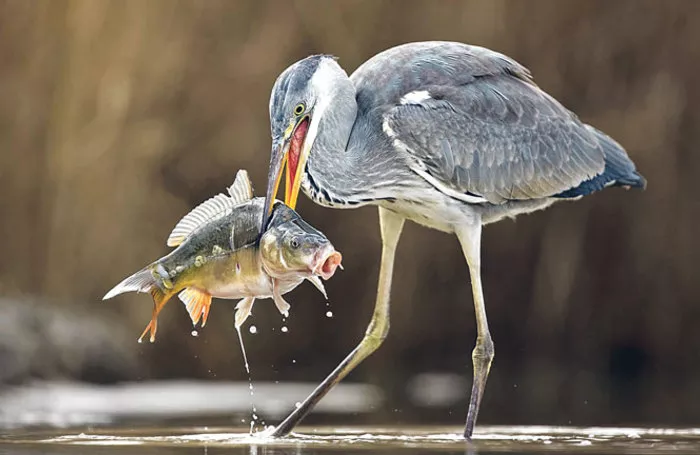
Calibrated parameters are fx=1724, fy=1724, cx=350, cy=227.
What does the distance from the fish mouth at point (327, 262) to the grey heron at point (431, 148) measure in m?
0.87

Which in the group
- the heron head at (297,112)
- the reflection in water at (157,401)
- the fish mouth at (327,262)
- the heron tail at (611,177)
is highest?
the heron head at (297,112)

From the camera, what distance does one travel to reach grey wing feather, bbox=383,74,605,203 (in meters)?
9.75

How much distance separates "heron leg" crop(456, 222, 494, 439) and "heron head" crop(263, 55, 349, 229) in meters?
1.11

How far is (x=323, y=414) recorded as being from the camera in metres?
11.9

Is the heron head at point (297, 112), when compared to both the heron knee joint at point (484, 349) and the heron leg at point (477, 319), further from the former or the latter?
the heron knee joint at point (484, 349)

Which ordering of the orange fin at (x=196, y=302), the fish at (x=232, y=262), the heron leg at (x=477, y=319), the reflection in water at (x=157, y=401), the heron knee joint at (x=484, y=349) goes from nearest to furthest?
1. the fish at (x=232, y=262)
2. the orange fin at (x=196, y=302)
3. the heron leg at (x=477, y=319)
4. the heron knee joint at (x=484, y=349)
5. the reflection in water at (x=157, y=401)

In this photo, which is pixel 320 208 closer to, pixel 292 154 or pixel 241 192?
pixel 292 154

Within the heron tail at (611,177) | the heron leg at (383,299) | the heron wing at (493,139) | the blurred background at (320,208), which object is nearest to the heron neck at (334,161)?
the heron wing at (493,139)

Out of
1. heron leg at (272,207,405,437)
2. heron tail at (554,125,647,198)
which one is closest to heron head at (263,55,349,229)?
heron leg at (272,207,405,437)

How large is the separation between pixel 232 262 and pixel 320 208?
18.1ft

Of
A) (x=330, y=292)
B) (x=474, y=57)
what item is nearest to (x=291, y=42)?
(x=330, y=292)

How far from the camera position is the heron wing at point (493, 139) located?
9.75 m

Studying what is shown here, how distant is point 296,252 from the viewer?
8188 millimetres

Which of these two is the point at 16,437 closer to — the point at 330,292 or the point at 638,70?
the point at 330,292
